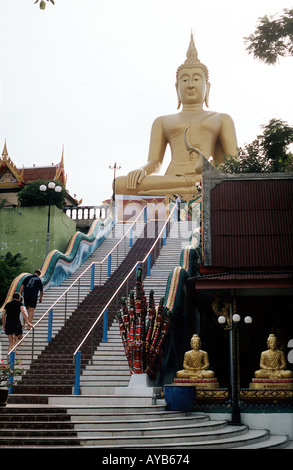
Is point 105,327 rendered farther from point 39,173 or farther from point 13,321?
point 39,173

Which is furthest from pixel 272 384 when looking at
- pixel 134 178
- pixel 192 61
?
pixel 192 61

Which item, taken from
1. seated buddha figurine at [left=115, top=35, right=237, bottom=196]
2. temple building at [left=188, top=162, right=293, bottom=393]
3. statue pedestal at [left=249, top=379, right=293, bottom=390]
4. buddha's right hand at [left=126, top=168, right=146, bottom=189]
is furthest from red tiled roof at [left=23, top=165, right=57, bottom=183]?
statue pedestal at [left=249, top=379, right=293, bottom=390]

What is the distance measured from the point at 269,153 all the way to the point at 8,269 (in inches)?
336

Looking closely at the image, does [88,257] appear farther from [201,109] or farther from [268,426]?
[201,109]

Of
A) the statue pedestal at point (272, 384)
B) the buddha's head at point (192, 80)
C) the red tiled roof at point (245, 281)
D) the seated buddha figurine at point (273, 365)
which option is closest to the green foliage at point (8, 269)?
the red tiled roof at point (245, 281)

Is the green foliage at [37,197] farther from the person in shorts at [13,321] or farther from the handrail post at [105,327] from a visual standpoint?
the person in shorts at [13,321]

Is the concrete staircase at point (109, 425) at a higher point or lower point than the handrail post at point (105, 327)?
lower

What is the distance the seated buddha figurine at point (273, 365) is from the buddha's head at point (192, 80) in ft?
68.8

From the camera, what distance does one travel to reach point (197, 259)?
52.0 ft

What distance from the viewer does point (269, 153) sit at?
682 inches

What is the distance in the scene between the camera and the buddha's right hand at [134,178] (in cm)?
2770

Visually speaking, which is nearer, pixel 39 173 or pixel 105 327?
pixel 105 327

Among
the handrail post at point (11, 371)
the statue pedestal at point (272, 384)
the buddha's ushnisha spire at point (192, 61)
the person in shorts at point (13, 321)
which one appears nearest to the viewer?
the handrail post at point (11, 371)
